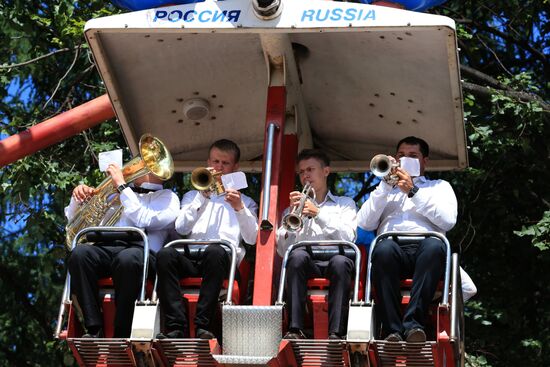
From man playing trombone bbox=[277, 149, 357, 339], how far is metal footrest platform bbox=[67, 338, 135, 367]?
1258mm

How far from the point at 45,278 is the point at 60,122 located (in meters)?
6.29

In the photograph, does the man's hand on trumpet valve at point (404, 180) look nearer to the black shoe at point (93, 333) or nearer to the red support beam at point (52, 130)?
the black shoe at point (93, 333)

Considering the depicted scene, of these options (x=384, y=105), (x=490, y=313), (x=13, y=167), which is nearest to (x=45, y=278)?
(x=13, y=167)

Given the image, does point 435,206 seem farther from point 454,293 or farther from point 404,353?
point 404,353

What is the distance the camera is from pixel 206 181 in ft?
39.9

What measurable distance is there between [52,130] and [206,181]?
2275 millimetres

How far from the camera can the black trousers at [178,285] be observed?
1164 cm

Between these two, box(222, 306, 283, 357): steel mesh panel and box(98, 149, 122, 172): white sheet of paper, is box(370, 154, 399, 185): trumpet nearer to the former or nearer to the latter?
box(222, 306, 283, 357): steel mesh panel

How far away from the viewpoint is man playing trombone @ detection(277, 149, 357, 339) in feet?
37.9

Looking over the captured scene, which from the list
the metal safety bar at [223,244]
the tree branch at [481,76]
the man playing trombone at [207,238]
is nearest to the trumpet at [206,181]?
the man playing trombone at [207,238]

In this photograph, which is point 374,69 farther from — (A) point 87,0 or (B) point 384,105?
(A) point 87,0

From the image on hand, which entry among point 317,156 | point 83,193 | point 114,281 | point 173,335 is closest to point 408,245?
point 317,156

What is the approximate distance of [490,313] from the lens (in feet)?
56.8

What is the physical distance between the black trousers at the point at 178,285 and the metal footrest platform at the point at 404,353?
128 centimetres
